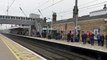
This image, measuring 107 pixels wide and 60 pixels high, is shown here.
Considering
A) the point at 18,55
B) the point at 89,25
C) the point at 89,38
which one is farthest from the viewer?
the point at 89,25

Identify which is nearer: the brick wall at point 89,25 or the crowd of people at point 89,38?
the crowd of people at point 89,38

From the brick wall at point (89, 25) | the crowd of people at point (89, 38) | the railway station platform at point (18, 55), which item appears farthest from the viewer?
the brick wall at point (89, 25)

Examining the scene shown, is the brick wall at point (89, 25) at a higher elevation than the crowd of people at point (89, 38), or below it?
higher

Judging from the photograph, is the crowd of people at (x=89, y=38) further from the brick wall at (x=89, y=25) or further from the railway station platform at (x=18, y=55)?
the brick wall at (x=89, y=25)

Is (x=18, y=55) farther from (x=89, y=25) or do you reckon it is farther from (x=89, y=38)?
(x=89, y=25)

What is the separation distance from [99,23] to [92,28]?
2.53 meters

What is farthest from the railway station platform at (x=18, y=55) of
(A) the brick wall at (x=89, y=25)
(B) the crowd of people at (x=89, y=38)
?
(A) the brick wall at (x=89, y=25)

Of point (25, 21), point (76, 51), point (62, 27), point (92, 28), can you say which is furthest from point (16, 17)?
point (76, 51)

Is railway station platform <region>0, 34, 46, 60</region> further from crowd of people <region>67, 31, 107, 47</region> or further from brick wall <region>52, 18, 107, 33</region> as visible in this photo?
brick wall <region>52, 18, 107, 33</region>

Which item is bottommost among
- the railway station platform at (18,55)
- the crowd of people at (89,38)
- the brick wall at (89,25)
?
the railway station platform at (18,55)

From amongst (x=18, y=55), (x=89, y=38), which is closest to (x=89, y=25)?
(x=89, y=38)

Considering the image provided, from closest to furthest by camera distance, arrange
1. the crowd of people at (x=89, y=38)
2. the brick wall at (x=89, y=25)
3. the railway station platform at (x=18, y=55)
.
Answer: the railway station platform at (x=18, y=55) < the crowd of people at (x=89, y=38) < the brick wall at (x=89, y=25)

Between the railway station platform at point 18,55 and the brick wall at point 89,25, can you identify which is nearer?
the railway station platform at point 18,55

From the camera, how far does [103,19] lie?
43.8 m
